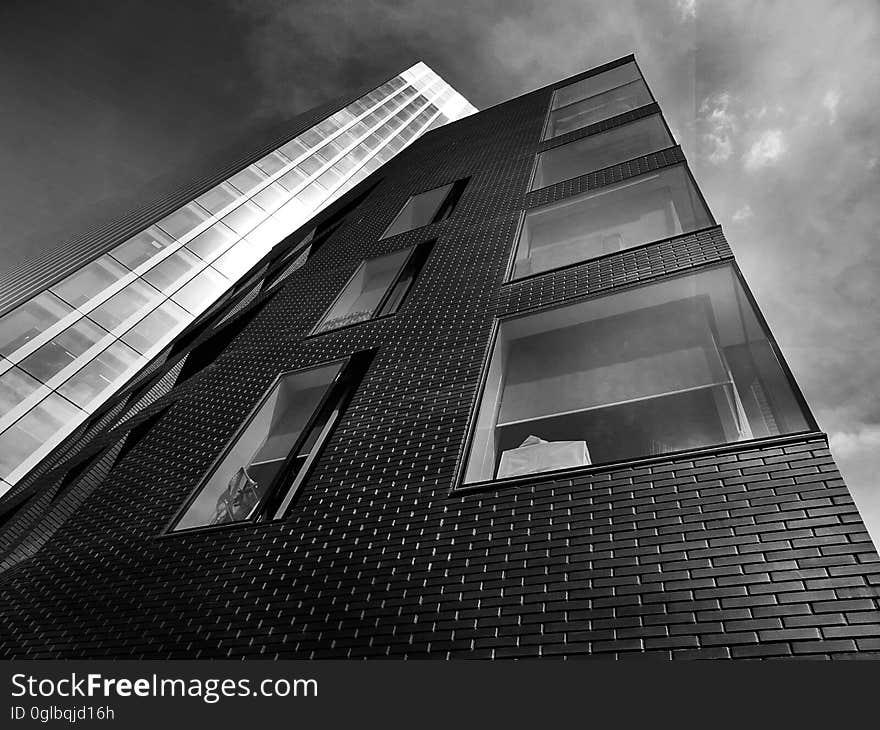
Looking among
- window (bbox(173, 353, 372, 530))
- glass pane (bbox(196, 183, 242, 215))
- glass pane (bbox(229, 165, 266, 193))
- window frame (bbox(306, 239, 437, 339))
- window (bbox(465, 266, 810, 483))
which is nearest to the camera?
window (bbox(465, 266, 810, 483))

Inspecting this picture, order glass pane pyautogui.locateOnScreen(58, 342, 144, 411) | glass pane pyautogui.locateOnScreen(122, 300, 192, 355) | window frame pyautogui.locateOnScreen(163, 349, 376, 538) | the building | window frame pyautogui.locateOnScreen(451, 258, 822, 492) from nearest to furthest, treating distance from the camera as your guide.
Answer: the building → window frame pyautogui.locateOnScreen(451, 258, 822, 492) → window frame pyautogui.locateOnScreen(163, 349, 376, 538) → glass pane pyautogui.locateOnScreen(58, 342, 144, 411) → glass pane pyautogui.locateOnScreen(122, 300, 192, 355)

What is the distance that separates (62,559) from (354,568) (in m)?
3.38

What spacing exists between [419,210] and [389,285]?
3341 millimetres

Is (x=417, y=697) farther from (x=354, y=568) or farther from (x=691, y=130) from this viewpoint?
(x=691, y=130)

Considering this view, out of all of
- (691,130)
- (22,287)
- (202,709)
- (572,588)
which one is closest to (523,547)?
(572,588)

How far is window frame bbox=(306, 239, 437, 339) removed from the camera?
24.3 ft

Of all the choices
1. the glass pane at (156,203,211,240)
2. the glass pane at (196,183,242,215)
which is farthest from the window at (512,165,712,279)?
the glass pane at (196,183,242,215)

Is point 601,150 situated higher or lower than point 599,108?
lower

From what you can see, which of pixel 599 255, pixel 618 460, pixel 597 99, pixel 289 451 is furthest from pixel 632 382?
pixel 597 99

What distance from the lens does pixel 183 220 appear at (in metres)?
18.3

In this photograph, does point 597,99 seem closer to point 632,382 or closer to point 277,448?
point 632,382

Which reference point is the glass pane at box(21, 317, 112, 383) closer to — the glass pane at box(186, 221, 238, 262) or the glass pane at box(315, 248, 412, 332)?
the glass pane at box(186, 221, 238, 262)

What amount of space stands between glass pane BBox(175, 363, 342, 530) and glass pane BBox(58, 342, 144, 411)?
950 centimetres

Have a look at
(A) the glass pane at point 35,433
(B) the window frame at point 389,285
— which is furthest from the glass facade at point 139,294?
Answer: (B) the window frame at point 389,285
